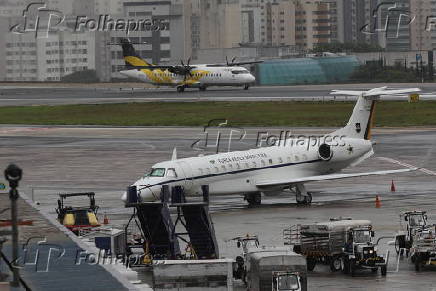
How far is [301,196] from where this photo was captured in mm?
64000

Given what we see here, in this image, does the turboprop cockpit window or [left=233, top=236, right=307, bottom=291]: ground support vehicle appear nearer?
[left=233, top=236, right=307, bottom=291]: ground support vehicle

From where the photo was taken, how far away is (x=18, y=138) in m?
112

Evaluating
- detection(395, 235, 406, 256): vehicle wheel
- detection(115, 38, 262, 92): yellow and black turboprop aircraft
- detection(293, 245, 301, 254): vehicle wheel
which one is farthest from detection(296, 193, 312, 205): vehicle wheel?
detection(115, 38, 262, 92): yellow and black turboprop aircraft

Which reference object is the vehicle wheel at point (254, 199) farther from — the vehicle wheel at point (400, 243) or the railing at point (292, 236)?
the vehicle wheel at point (400, 243)

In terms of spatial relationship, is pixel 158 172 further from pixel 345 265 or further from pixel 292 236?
pixel 345 265

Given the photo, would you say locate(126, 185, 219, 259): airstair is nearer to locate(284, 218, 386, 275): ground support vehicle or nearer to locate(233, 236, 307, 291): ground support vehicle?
locate(284, 218, 386, 275): ground support vehicle

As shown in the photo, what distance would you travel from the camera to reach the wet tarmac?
48.2 meters

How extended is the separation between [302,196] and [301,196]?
0.06 meters

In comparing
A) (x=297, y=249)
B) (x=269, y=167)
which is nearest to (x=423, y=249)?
(x=297, y=249)

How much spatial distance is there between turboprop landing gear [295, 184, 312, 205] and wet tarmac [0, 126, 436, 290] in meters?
0.70

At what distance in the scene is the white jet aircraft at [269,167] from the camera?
191 ft

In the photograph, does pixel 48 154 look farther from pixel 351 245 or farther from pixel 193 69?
pixel 193 69

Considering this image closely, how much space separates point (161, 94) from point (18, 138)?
7177 cm

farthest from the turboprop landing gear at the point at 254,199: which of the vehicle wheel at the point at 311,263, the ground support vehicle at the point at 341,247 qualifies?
the vehicle wheel at the point at 311,263
